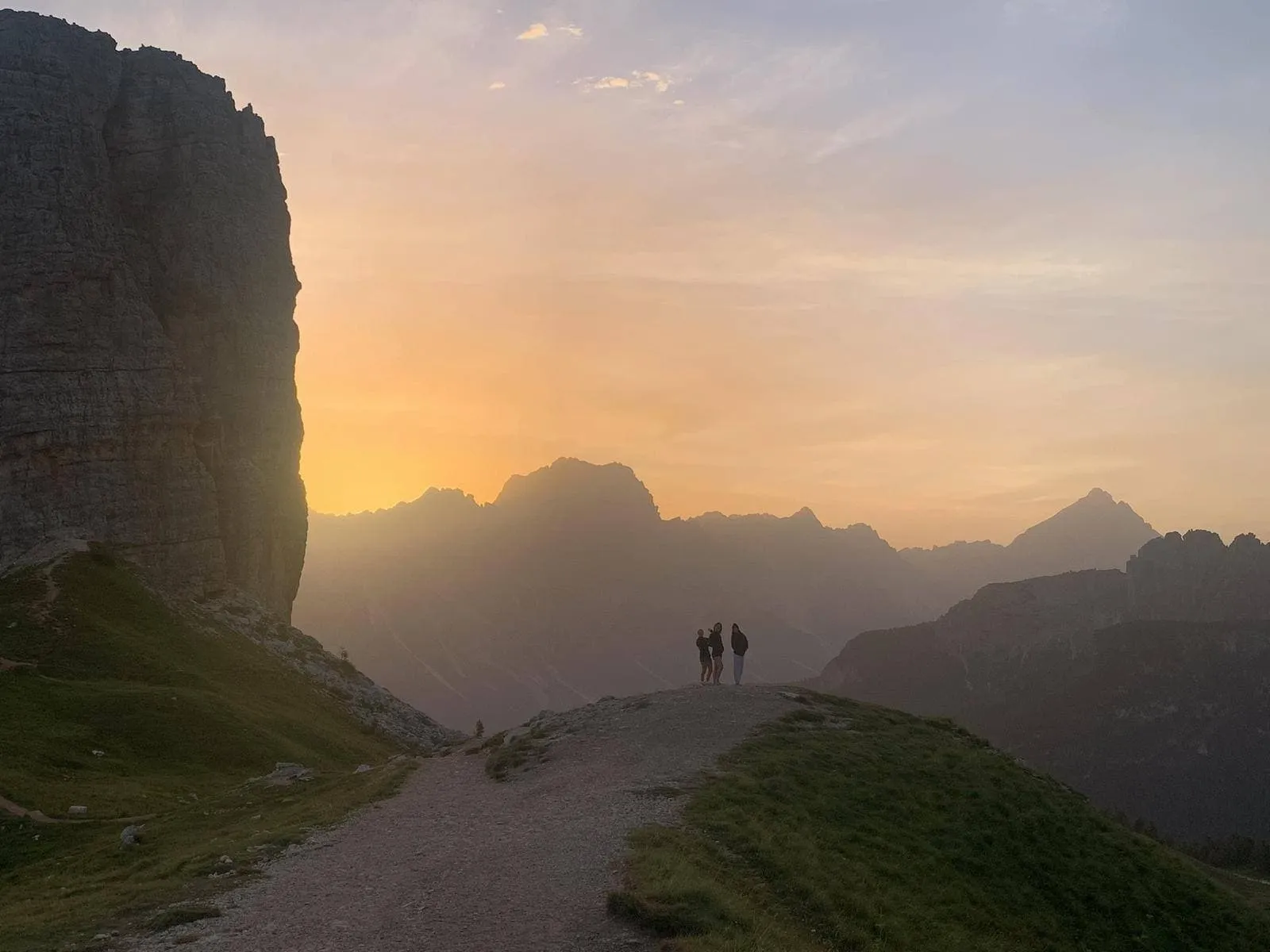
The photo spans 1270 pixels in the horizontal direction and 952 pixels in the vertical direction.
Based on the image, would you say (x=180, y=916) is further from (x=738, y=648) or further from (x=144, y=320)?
(x=144, y=320)

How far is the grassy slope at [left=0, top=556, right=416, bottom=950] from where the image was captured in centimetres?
2639

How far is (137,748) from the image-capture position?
4881 cm

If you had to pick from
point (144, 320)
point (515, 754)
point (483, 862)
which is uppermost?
point (144, 320)

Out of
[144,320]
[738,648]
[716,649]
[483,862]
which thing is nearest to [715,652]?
[716,649]

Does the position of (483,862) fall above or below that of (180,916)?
below

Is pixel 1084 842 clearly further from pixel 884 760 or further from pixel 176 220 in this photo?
pixel 176 220

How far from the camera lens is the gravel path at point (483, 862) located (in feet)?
58.8

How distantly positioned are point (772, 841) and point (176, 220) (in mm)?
106330

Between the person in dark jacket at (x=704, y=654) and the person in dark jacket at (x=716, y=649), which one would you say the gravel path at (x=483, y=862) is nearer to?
the person in dark jacket at (x=716, y=649)

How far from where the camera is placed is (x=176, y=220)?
353ft

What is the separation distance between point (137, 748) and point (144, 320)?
62.8 m

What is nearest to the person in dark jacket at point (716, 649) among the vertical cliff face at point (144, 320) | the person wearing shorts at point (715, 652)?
the person wearing shorts at point (715, 652)

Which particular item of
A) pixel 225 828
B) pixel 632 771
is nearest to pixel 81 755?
pixel 225 828

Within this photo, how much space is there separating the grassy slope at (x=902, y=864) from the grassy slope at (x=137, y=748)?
12491 millimetres
